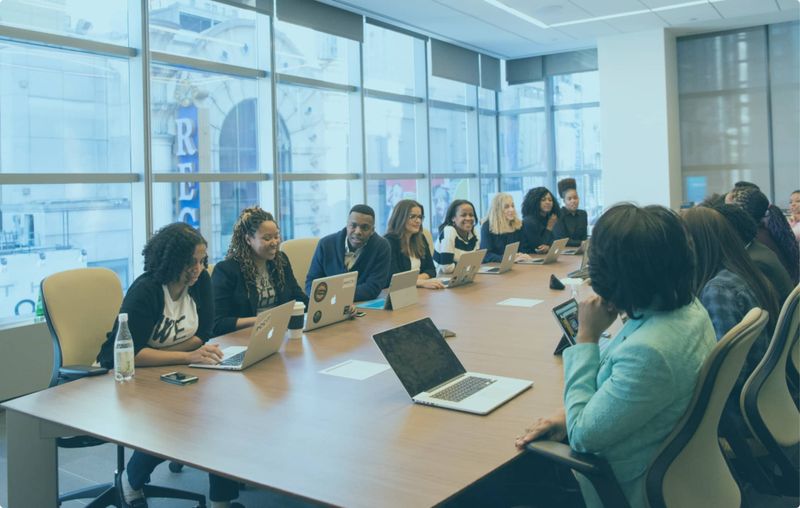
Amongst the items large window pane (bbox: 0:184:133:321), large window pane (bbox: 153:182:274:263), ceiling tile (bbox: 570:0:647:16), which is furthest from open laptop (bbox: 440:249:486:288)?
ceiling tile (bbox: 570:0:647:16)

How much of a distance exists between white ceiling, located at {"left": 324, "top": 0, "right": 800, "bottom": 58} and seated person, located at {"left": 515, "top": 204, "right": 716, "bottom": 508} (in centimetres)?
583

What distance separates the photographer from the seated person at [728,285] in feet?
7.60

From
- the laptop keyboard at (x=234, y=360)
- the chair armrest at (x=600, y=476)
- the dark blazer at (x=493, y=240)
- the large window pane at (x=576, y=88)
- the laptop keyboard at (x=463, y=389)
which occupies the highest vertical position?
the large window pane at (x=576, y=88)

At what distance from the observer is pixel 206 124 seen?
19.6 ft

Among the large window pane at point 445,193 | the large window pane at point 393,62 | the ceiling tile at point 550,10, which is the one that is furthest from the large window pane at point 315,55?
the large window pane at point 445,193

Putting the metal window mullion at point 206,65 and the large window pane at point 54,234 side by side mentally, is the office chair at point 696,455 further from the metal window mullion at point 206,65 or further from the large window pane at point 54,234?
the metal window mullion at point 206,65

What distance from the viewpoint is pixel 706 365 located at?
154 cm

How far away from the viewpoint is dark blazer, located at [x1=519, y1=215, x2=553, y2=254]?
21.4 ft

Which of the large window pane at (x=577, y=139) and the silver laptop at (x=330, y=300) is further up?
the large window pane at (x=577, y=139)

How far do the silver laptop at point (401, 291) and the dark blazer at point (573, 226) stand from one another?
11.7 ft

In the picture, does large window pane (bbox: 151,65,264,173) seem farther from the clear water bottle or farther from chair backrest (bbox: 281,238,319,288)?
the clear water bottle

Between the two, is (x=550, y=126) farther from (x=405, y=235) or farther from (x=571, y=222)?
(x=405, y=235)

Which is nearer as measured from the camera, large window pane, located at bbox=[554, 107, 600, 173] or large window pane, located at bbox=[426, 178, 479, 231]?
large window pane, located at bbox=[426, 178, 479, 231]

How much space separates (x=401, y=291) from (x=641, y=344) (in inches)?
92.3
